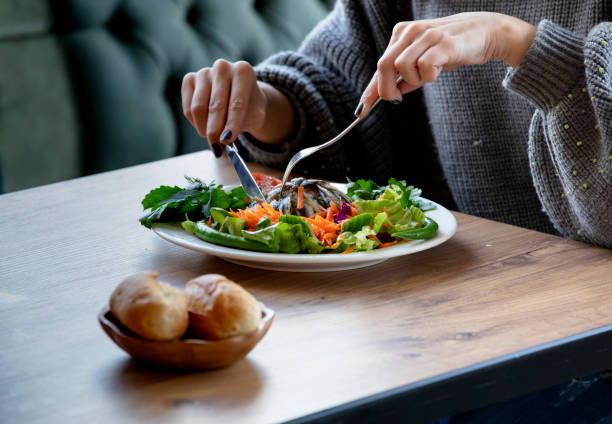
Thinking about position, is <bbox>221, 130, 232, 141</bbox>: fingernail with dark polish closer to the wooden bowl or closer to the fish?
the fish

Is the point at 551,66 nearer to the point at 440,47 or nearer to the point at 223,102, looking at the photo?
the point at 440,47

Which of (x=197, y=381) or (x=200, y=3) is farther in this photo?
(x=200, y=3)

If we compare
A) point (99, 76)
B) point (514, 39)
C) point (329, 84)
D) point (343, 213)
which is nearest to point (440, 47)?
point (514, 39)

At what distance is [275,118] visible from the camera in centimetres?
122

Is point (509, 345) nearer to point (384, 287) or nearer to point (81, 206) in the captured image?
point (384, 287)

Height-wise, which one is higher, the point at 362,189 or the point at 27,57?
the point at 362,189

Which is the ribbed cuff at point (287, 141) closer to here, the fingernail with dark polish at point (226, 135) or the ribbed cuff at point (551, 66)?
the fingernail with dark polish at point (226, 135)

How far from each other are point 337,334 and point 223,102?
605 mm

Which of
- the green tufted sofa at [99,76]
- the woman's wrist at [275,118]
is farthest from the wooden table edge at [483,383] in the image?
the green tufted sofa at [99,76]

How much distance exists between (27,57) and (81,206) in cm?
97

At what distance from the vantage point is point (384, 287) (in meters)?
0.68

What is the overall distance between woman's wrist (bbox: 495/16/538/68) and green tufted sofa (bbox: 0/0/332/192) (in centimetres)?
130

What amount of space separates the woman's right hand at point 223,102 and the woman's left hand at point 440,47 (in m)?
0.27

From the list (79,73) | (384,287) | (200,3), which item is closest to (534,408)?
(384,287)
